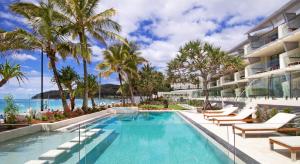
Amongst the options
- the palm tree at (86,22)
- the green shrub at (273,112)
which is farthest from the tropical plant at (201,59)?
the green shrub at (273,112)

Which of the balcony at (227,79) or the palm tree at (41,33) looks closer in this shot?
the palm tree at (41,33)

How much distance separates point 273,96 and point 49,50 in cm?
1416

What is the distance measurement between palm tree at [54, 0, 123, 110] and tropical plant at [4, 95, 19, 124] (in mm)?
5837

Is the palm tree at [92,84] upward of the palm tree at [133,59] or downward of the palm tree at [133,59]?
downward

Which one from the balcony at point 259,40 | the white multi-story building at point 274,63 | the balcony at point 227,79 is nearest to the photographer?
the white multi-story building at point 274,63

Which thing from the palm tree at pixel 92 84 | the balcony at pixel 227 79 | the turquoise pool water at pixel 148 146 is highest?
the balcony at pixel 227 79

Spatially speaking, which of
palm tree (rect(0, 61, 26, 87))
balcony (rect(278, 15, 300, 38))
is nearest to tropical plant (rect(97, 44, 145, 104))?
balcony (rect(278, 15, 300, 38))

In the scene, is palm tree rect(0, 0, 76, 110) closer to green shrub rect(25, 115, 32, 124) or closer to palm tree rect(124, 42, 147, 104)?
green shrub rect(25, 115, 32, 124)

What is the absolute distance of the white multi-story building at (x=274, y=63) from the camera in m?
15.6

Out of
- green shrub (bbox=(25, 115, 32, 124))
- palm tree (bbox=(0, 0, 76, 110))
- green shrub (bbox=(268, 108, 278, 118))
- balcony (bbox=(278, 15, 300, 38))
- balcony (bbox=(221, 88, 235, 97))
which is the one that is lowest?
green shrub (bbox=(25, 115, 32, 124))

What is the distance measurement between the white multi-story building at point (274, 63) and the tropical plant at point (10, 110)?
1406 cm

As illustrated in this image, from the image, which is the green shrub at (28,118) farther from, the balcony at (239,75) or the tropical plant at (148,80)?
the tropical plant at (148,80)

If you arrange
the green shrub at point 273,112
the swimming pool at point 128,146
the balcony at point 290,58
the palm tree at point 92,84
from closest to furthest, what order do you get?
1. the swimming pool at point 128,146
2. the green shrub at point 273,112
3. the balcony at point 290,58
4. the palm tree at point 92,84

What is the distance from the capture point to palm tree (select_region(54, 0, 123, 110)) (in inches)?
750
